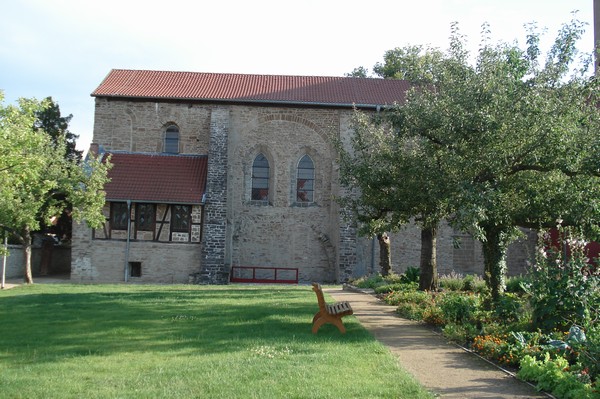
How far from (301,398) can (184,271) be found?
20286 millimetres

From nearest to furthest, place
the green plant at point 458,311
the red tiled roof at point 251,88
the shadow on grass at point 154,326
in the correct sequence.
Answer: the shadow on grass at point 154,326, the green plant at point 458,311, the red tiled roof at point 251,88

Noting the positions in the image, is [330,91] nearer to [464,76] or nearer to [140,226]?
[140,226]

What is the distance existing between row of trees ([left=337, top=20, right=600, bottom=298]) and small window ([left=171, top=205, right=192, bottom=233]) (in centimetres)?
1540

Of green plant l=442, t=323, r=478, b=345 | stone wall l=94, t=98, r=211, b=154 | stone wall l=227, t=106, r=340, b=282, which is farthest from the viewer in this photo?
stone wall l=94, t=98, r=211, b=154

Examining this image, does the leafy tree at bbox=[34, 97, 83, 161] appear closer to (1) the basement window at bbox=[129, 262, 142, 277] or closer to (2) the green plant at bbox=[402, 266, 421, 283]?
(1) the basement window at bbox=[129, 262, 142, 277]

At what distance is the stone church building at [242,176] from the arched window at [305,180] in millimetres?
52

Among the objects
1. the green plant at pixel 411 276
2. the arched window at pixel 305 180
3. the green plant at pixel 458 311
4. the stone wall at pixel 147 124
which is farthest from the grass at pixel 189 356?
the stone wall at pixel 147 124

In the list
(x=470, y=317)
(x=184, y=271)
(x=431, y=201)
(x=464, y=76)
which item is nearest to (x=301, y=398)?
(x=470, y=317)

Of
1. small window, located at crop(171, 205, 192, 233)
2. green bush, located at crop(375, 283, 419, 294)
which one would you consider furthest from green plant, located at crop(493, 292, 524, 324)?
small window, located at crop(171, 205, 192, 233)

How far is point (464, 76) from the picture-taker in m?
11.3

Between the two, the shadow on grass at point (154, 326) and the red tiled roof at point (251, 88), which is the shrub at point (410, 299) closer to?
the shadow on grass at point (154, 326)

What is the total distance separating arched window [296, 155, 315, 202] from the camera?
28125mm

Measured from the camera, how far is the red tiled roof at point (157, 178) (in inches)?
1013

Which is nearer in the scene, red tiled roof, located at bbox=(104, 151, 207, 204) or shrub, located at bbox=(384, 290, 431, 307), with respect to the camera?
shrub, located at bbox=(384, 290, 431, 307)
